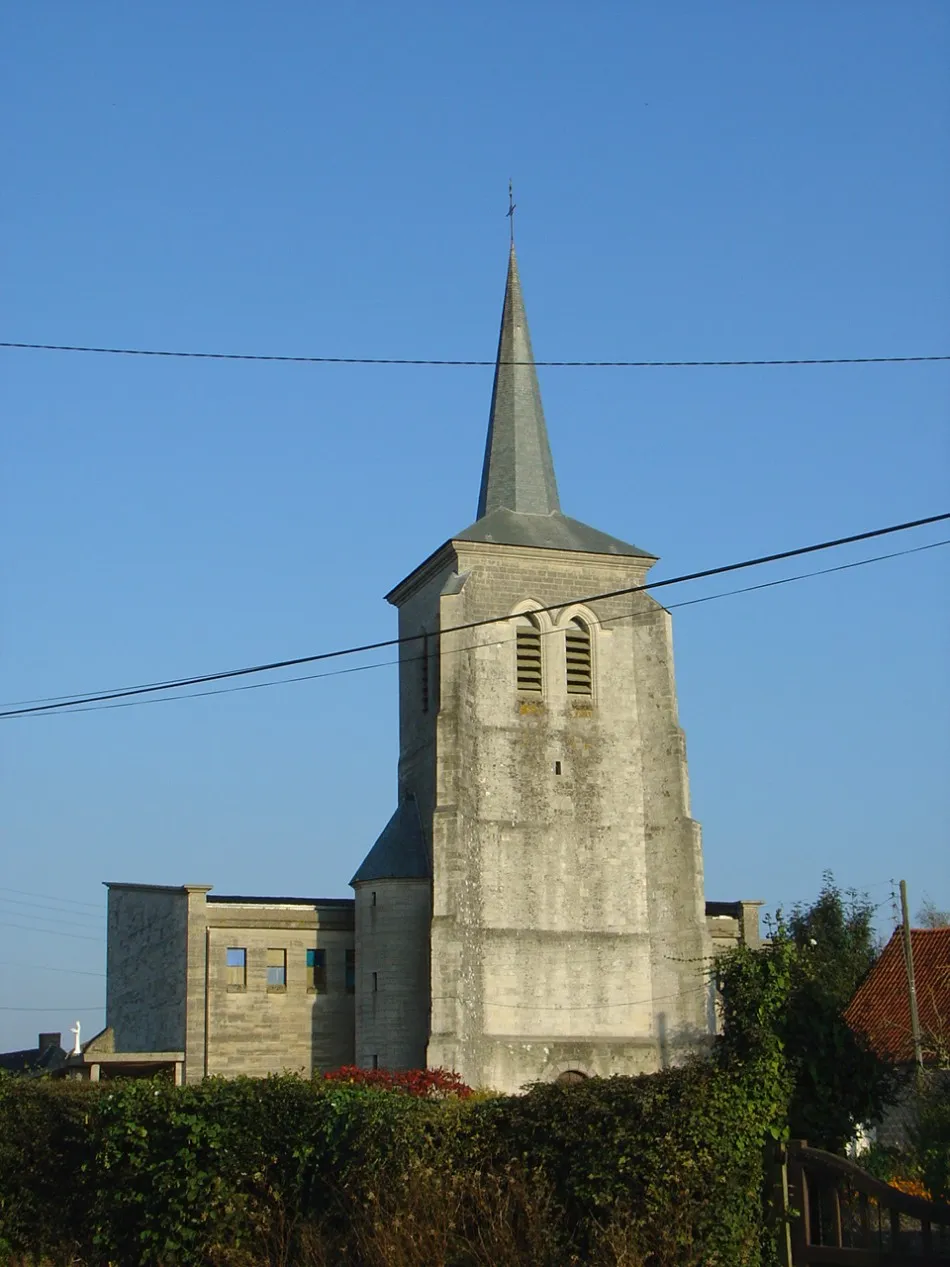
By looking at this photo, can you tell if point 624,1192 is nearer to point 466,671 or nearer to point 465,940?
point 465,940

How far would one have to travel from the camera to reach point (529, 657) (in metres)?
36.3

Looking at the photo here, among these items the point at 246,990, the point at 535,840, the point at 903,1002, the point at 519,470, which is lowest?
the point at 903,1002

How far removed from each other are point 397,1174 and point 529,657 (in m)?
24.4

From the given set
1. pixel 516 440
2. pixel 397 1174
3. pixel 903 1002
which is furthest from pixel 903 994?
pixel 397 1174

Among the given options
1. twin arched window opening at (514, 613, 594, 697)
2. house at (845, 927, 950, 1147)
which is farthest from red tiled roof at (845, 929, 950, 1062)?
twin arched window opening at (514, 613, 594, 697)

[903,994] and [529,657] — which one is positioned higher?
[529,657]

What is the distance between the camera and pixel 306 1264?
494 inches

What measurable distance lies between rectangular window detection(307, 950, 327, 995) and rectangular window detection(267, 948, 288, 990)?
0.52m

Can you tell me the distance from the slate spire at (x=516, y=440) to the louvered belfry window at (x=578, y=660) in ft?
11.9

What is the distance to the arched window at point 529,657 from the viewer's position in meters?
36.0

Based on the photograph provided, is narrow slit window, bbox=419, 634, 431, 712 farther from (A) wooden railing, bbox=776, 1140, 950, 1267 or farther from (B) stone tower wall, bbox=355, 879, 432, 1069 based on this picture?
(A) wooden railing, bbox=776, 1140, 950, 1267

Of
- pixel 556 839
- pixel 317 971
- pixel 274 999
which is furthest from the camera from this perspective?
pixel 317 971

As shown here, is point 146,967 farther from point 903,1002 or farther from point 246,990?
point 903,1002

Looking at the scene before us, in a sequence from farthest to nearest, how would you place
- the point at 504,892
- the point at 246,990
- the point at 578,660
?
the point at 578,660 < the point at 246,990 < the point at 504,892
